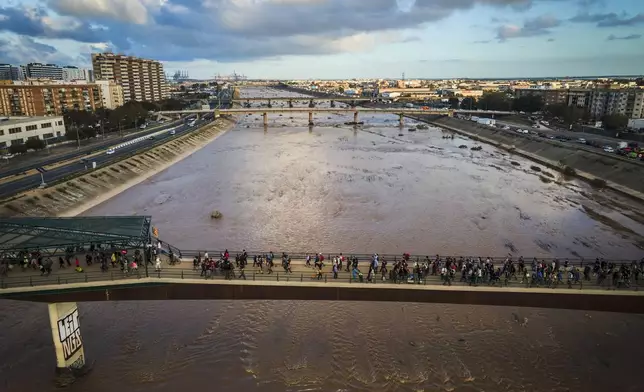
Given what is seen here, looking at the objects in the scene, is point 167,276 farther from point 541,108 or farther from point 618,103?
point 541,108

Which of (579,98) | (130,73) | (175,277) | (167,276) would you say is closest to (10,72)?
(130,73)

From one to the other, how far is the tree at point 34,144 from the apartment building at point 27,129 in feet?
6.83

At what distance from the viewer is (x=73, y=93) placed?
70.5 meters

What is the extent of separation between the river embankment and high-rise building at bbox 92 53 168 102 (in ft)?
187

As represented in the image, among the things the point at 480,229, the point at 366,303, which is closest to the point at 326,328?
the point at 366,303

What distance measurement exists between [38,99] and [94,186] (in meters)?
43.9

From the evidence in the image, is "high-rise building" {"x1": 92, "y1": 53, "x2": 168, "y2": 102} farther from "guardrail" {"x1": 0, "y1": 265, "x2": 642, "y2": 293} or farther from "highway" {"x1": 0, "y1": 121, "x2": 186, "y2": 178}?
"guardrail" {"x1": 0, "y1": 265, "x2": 642, "y2": 293}

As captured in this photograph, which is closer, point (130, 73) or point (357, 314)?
point (357, 314)

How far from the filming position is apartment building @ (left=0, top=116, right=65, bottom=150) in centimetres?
4608

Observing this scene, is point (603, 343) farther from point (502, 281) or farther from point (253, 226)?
point (253, 226)

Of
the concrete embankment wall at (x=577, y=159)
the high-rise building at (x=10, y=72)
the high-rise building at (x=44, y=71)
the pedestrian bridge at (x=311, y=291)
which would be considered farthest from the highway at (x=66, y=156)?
the high-rise building at (x=10, y=72)

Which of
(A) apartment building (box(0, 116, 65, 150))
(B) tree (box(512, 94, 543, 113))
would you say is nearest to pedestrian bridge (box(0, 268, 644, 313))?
(A) apartment building (box(0, 116, 65, 150))

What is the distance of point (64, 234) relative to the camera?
12727mm

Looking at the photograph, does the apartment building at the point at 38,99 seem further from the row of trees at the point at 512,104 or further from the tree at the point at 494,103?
the row of trees at the point at 512,104
